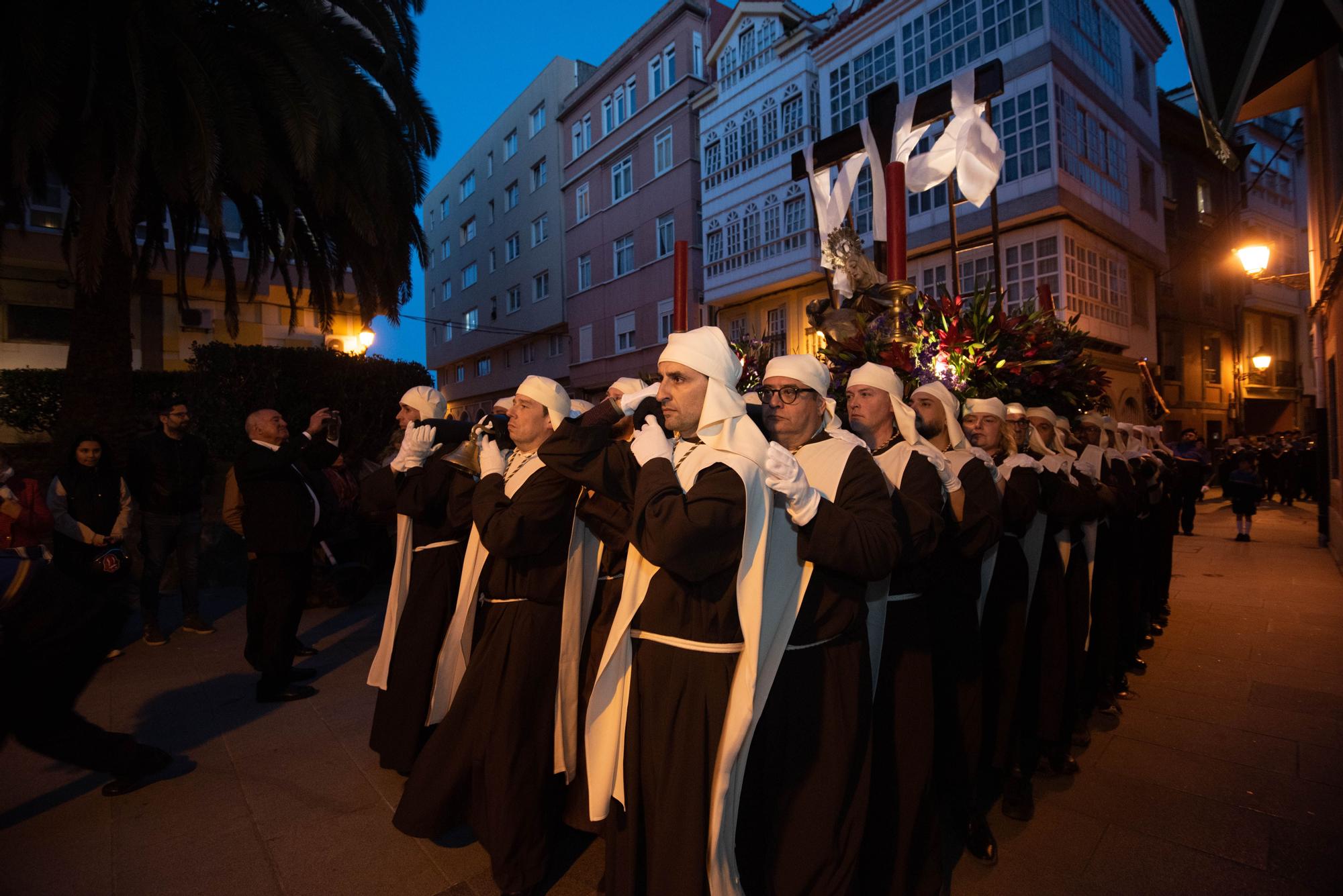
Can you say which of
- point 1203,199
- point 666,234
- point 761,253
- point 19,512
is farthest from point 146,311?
point 1203,199

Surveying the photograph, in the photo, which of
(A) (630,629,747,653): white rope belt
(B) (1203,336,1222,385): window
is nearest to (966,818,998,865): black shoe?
(A) (630,629,747,653): white rope belt

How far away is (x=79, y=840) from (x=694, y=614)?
317 cm

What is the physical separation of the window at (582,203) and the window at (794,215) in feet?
35.5

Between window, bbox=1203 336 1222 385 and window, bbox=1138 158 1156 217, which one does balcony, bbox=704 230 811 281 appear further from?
window, bbox=1203 336 1222 385

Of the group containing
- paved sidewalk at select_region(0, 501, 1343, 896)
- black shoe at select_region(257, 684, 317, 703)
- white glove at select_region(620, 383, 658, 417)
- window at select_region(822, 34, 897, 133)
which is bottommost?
paved sidewalk at select_region(0, 501, 1343, 896)

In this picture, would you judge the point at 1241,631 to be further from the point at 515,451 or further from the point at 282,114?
the point at 282,114

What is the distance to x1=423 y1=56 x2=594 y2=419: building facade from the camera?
100 feet

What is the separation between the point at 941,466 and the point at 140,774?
4188 millimetres

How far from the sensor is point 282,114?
8.45 meters

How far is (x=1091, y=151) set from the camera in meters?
16.5

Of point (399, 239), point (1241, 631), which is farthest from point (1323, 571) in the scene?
point (399, 239)

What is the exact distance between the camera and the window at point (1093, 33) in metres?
15.4

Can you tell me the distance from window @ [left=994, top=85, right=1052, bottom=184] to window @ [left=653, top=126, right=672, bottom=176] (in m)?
11.4

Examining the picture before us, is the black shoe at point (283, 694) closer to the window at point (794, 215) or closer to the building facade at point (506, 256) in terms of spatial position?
the window at point (794, 215)
